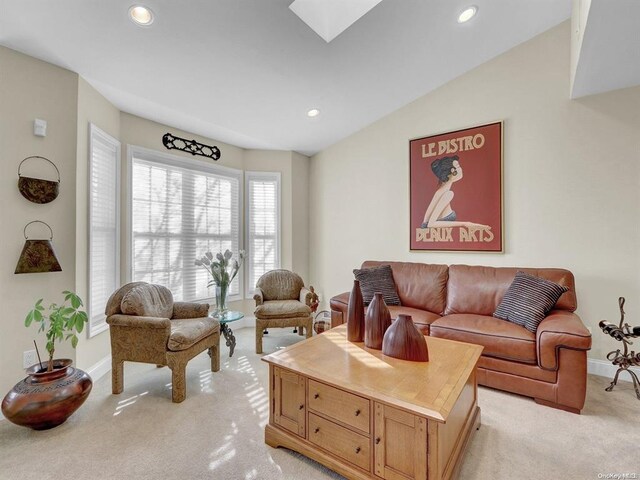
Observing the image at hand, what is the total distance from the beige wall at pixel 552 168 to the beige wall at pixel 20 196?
3.30 m

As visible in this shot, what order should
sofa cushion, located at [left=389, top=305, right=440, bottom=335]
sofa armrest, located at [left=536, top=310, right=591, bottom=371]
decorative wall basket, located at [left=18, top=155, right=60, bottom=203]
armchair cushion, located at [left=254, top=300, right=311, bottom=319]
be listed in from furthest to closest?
armchair cushion, located at [left=254, top=300, right=311, bottom=319] < sofa cushion, located at [left=389, top=305, right=440, bottom=335] < decorative wall basket, located at [left=18, top=155, right=60, bottom=203] < sofa armrest, located at [left=536, top=310, right=591, bottom=371]

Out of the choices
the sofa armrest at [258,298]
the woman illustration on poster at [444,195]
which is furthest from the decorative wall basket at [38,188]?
the woman illustration on poster at [444,195]

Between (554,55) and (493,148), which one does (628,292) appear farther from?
(554,55)

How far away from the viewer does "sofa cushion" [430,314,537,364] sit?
228 centimetres

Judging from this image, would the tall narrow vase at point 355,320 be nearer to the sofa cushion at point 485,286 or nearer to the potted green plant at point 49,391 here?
the sofa cushion at point 485,286

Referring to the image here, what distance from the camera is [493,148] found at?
3.22 metres

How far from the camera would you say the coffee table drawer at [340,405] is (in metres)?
1.47

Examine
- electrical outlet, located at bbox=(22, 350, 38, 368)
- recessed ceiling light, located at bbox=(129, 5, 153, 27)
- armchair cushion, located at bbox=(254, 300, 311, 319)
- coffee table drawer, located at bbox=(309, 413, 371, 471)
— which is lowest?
coffee table drawer, located at bbox=(309, 413, 371, 471)

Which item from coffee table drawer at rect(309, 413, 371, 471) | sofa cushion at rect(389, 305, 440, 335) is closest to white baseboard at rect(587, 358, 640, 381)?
sofa cushion at rect(389, 305, 440, 335)

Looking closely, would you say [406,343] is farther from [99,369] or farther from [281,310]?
[99,369]

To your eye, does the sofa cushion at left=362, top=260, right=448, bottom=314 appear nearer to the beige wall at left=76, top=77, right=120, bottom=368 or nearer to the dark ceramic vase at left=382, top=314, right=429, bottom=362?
the dark ceramic vase at left=382, top=314, right=429, bottom=362

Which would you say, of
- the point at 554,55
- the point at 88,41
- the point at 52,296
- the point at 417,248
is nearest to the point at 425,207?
the point at 417,248

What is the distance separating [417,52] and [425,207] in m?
1.63

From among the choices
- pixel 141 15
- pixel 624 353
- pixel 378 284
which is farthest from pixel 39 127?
pixel 624 353
